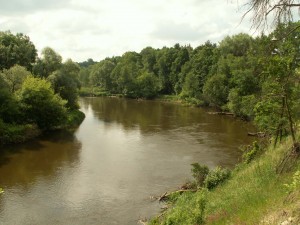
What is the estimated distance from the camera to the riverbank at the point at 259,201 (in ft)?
35.6

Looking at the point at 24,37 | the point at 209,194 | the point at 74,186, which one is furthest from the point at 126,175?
the point at 24,37

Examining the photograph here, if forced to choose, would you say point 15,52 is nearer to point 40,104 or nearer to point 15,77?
point 15,77

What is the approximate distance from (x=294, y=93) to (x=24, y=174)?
79.5 ft

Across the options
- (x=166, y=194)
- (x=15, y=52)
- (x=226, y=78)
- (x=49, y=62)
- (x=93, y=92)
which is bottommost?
(x=166, y=194)

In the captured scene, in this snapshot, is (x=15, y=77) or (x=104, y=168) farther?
(x=15, y=77)

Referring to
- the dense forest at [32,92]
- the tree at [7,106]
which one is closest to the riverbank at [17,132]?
the dense forest at [32,92]

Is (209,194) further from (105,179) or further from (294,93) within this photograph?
(105,179)

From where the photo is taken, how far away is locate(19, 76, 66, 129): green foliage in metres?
48.0

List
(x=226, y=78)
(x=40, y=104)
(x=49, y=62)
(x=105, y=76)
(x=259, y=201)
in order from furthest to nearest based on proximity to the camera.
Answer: (x=105, y=76)
(x=226, y=78)
(x=49, y=62)
(x=40, y=104)
(x=259, y=201)

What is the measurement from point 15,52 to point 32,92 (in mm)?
21751

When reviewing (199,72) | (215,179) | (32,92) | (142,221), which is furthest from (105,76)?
(142,221)

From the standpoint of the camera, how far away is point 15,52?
65.8m

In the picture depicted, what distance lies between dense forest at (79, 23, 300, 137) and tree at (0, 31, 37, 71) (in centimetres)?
2716

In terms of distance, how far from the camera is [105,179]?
1207 inches
